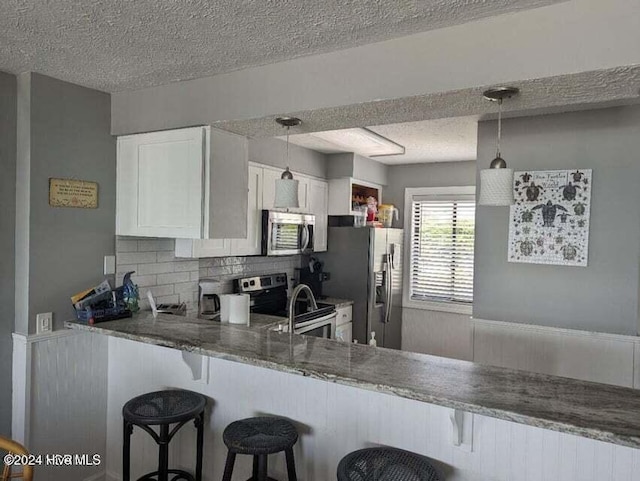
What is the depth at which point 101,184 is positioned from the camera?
8.77 ft

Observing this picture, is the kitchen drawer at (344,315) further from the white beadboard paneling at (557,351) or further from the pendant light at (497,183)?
the pendant light at (497,183)

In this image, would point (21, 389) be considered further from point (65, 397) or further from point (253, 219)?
point (253, 219)

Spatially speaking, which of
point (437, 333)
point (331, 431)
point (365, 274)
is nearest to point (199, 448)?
point (331, 431)

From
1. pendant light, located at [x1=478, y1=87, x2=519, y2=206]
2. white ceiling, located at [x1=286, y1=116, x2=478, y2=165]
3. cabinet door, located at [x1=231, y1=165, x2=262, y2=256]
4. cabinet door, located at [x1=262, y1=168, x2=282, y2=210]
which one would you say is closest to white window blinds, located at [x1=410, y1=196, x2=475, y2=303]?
white ceiling, located at [x1=286, y1=116, x2=478, y2=165]

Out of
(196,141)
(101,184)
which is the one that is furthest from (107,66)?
(101,184)

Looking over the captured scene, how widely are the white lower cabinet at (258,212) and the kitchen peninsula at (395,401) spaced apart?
775 millimetres

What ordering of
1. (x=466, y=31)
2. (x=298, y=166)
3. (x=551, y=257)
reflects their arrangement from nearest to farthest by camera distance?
1. (x=466, y=31)
2. (x=551, y=257)
3. (x=298, y=166)

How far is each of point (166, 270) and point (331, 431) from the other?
174cm

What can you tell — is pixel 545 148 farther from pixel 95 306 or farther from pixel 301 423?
pixel 95 306

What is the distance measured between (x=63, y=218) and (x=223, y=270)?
143 centimetres

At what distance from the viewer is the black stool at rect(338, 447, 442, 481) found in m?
1.54

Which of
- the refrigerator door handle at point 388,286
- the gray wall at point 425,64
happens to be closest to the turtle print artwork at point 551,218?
the gray wall at point 425,64

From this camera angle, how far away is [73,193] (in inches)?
99.3

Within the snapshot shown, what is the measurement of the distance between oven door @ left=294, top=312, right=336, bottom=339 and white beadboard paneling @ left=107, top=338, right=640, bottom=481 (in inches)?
45.6
